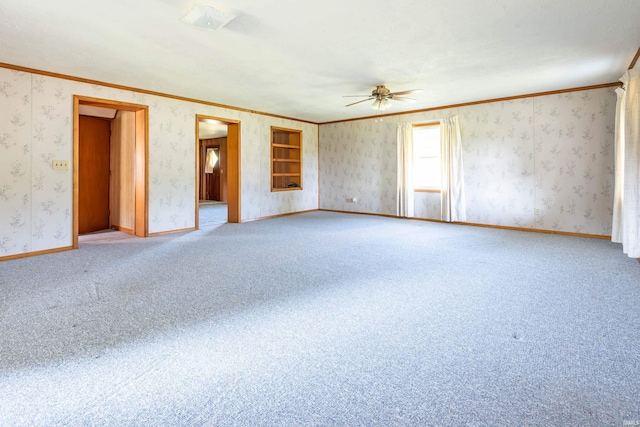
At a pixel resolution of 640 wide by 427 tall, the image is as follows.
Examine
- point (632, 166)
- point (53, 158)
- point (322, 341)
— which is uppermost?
point (53, 158)

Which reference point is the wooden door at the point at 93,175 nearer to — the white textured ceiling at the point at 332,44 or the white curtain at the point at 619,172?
the white textured ceiling at the point at 332,44

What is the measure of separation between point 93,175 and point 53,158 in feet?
6.30

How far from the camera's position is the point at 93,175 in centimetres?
656

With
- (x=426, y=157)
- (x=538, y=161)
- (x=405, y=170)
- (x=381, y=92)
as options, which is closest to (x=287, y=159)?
(x=405, y=170)

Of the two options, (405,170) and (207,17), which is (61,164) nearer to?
(207,17)

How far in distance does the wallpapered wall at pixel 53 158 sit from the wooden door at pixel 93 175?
4.82ft

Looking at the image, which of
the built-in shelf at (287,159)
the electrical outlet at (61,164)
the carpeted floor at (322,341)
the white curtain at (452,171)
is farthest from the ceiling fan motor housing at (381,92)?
the electrical outlet at (61,164)

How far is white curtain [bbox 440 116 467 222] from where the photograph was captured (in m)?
6.89

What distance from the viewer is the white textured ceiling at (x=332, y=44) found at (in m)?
2.99

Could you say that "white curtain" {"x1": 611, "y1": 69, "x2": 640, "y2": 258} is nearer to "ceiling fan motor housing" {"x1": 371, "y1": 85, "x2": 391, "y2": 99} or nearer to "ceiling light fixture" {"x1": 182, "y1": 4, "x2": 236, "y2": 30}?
"ceiling fan motor housing" {"x1": 371, "y1": 85, "x2": 391, "y2": 99}

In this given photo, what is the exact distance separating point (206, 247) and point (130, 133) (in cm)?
283

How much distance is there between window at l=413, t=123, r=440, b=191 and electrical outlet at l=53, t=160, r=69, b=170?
20.2ft

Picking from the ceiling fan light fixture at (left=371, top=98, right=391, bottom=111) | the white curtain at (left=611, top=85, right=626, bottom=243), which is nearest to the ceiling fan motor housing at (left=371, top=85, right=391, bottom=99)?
the ceiling fan light fixture at (left=371, top=98, right=391, bottom=111)

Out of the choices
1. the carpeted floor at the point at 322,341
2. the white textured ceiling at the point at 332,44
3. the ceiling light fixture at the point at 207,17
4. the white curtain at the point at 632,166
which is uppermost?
the white textured ceiling at the point at 332,44
